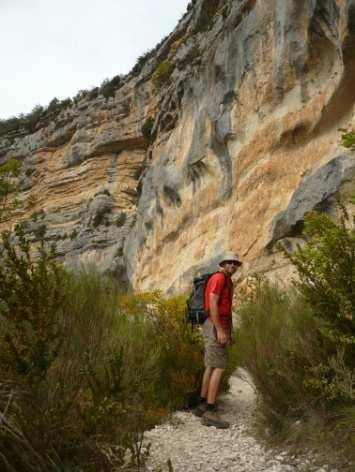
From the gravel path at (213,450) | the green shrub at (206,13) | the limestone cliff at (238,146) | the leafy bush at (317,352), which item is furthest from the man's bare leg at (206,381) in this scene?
the green shrub at (206,13)

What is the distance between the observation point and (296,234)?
376 inches

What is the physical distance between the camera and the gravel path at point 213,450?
3.12m

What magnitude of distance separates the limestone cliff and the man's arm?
4706 millimetres

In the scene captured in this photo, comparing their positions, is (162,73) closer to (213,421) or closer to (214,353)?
(214,353)

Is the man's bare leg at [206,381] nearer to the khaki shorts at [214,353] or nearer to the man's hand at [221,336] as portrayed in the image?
the khaki shorts at [214,353]

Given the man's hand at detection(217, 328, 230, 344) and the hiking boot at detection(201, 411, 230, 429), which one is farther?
the man's hand at detection(217, 328, 230, 344)

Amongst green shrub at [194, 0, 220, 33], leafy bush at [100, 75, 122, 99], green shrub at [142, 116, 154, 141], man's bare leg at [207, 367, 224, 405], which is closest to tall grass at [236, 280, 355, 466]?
man's bare leg at [207, 367, 224, 405]

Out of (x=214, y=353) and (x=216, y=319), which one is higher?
(x=216, y=319)

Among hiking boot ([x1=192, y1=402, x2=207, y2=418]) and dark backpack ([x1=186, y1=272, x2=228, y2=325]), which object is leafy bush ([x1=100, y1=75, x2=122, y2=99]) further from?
hiking boot ([x1=192, y1=402, x2=207, y2=418])

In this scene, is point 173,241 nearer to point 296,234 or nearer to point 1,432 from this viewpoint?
point 296,234

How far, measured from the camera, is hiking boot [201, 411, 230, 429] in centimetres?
431

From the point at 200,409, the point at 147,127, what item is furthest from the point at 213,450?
the point at 147,127

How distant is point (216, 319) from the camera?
180 inches

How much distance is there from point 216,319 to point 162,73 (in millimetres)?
21590
